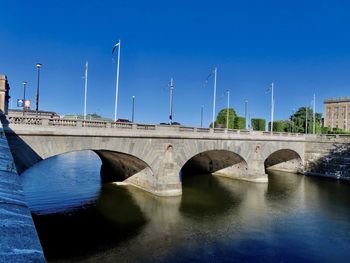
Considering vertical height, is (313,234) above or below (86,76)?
below

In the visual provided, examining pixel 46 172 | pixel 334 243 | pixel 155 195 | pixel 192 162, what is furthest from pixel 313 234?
pixel 46 172

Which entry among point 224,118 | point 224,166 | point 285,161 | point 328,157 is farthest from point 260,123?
point 224,166

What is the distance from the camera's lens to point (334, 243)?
1872 cm

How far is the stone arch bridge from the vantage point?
20281mm

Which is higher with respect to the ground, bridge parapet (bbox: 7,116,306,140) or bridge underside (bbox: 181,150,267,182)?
bridge parapet (bbox: 7,116,306,140)

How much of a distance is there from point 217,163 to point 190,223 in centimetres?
2408

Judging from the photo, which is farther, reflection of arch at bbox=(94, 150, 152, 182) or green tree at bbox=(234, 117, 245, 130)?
green tree at bbox=(234, 117, 245, 130)

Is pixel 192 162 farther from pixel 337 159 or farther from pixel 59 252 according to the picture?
pixel 59 252

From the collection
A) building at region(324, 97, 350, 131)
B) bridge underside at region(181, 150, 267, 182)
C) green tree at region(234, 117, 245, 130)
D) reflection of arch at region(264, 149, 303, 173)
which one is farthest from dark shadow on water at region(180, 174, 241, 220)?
building at region(324, 97, 350, 131)

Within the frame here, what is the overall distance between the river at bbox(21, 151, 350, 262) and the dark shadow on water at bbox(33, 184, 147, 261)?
0.20 feet

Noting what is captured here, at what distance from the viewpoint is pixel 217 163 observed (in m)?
45.1

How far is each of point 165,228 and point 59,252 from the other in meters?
7.28

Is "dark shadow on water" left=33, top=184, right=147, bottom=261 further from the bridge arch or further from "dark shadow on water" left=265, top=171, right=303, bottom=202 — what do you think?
"dark shadow on water" left=265, top=171, right=303, bottom=202

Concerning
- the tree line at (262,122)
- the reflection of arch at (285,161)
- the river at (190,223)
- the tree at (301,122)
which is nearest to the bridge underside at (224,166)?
the river at (190,223)
